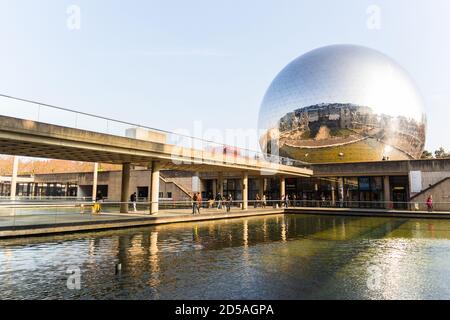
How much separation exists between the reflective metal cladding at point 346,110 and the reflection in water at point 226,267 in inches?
1370

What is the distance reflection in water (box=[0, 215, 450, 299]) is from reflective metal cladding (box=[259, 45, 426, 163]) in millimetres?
34793

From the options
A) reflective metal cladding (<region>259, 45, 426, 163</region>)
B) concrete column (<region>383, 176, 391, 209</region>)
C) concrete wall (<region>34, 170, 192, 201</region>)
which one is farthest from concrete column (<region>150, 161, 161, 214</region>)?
reflective metal cladding (<region>259, 45, 426, 163</region>)

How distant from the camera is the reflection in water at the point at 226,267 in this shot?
7.18 m

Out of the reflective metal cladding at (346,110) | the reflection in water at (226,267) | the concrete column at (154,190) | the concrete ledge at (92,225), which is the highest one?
the reflective metal cladding at (346,110)

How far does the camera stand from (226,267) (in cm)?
952

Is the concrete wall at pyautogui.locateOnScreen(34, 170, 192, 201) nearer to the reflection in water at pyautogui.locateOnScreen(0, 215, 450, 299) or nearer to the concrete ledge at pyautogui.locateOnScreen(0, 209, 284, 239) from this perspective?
the concrete ledge at pyautogui.locateOnScreen(0, 209, 284, 239)

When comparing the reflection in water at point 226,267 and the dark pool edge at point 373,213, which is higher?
the dark pool edge at point 373,213

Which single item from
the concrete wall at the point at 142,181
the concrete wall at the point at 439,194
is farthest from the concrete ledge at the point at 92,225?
the concrete wall at the point at 439,194

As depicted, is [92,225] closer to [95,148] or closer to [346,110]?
[95,148]

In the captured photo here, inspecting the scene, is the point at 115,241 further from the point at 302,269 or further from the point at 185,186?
the point at 185,186

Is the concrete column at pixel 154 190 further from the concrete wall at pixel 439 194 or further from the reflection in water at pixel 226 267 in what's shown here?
the concrete wall at pixel 439 194

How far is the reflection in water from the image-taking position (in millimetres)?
7180
